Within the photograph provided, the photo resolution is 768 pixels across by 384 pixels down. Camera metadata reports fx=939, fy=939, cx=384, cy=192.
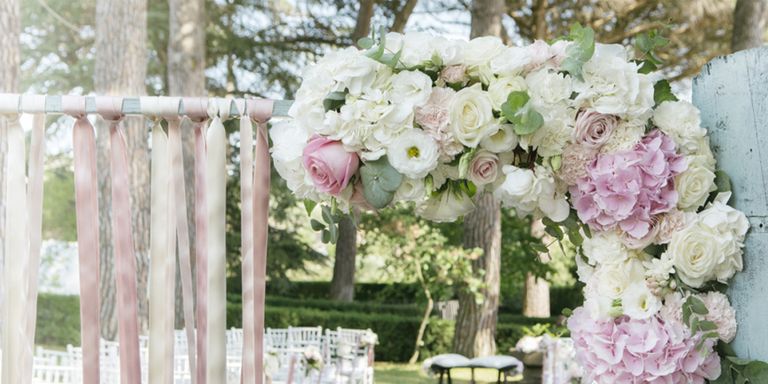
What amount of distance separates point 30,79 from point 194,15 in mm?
4508

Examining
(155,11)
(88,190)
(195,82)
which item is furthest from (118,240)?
(155,11)

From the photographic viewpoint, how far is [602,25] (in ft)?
39.8

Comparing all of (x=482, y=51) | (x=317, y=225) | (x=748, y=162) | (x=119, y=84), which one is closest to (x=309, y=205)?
(x=317, y=225)

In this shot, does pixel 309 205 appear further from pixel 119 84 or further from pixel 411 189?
pixel 119 84

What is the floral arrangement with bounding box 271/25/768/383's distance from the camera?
1.56m

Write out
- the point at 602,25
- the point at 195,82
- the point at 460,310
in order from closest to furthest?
the point at 195,82, the point at 460,310, the point at 602,25

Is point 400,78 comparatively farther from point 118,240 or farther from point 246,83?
point 246,83

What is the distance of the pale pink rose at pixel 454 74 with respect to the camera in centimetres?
164

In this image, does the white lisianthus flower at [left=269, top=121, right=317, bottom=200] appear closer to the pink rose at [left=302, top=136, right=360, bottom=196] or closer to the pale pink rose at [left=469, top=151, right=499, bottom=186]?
the pink rose at [left=302, top=136, right=360, bottom=196]

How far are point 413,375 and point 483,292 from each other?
1.54 metres

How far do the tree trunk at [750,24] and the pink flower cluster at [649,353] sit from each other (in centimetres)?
900

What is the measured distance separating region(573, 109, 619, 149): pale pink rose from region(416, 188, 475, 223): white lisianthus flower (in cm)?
Answer: 23

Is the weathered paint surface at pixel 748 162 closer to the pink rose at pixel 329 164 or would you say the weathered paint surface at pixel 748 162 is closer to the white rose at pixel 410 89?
the white rose at pixel 410 89

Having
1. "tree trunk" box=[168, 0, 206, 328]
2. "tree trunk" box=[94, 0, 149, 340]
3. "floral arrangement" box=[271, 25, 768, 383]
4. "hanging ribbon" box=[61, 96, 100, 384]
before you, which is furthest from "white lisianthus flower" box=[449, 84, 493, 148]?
"tree trunk" box=[168, 0, 206, 328]
